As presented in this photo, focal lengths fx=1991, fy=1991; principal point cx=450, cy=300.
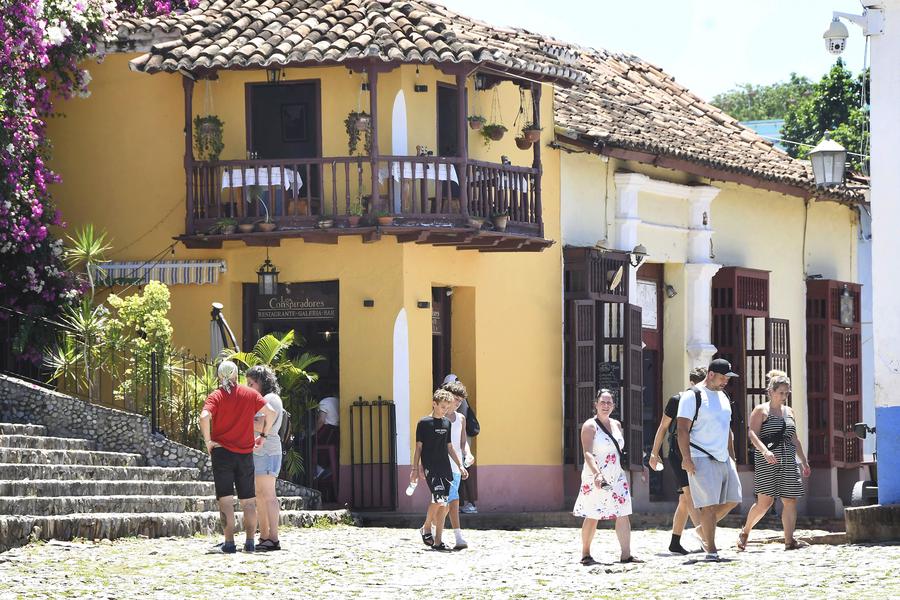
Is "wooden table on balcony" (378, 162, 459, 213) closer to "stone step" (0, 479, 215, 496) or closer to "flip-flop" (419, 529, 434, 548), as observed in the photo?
"stone step" (0, 479, 215, 496)

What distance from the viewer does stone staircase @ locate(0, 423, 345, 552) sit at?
57.0ft

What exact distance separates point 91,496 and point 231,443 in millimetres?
2482

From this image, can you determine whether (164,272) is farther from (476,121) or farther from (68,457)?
(68,457)

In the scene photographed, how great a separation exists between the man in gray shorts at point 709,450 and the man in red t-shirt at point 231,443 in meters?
3.72

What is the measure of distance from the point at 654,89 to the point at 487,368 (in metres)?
8.40

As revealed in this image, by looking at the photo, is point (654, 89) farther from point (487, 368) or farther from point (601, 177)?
point (487, 368)

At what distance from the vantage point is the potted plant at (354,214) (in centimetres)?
2328

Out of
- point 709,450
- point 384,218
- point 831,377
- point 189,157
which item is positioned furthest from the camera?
point 831,377

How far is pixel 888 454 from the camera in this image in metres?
18.5

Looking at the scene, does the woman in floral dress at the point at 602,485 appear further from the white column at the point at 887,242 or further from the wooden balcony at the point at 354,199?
the wooden balcony at the point at 354,199

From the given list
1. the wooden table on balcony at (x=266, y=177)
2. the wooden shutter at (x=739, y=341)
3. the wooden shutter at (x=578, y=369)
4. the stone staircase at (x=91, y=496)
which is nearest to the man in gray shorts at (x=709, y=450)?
the stone staircase at (x=91, y=496)

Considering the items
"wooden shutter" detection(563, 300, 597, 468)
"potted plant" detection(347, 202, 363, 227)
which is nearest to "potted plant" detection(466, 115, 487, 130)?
"potted plant" detection(347, 202, 363, 227)

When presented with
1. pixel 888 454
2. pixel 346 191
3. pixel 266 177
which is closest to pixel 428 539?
pixel 888 454

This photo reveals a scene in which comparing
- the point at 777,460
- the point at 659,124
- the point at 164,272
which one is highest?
the point at 659,124
